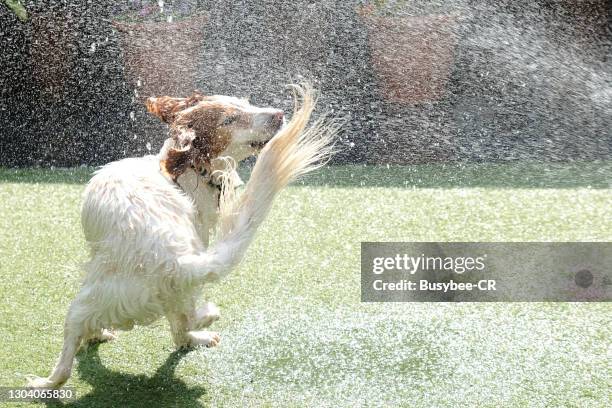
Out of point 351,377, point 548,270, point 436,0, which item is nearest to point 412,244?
point 548,270

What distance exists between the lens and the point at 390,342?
343cm

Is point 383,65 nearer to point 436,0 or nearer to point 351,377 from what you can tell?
point 436,0

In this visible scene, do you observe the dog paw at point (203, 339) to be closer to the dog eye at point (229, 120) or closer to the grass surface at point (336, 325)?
the grass surface at point (336, 325)

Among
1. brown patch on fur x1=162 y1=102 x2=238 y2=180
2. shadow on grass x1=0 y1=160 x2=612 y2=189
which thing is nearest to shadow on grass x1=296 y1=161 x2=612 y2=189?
shadow on grass x1=0 y1=160 x2=612 y2=189

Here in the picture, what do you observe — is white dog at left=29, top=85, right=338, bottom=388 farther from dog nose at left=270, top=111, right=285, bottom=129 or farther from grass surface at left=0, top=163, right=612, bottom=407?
grass surface at left=0, top=163, right=612, bottom=407

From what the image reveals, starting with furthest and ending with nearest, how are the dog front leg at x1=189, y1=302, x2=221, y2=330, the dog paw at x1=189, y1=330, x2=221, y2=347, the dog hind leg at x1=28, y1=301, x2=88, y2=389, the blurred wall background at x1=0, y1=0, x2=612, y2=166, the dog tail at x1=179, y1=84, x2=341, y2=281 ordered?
the blurred wall background at x1=0, y1=0, x2=612, y2=166, the dog paw at x1=189, y1=330, x2=221, y2=347, the dog front leg at x1=189, y1=302, x2=221, y2=330, the dog hind leg at x1=28, y1=301, x2=88, y2=389, the dog tail at x1=179, y1=84, x2=341, y2=281

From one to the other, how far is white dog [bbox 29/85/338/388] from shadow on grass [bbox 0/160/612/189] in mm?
2559

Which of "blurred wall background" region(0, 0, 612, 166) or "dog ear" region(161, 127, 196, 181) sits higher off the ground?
"dog ear" region(161, 127, 196, 181)

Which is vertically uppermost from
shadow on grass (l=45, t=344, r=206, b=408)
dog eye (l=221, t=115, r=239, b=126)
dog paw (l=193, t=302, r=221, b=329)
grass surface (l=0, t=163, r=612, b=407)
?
dog eye (l=221, t=115, r=239, b=126)

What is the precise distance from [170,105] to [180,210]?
0.46 m

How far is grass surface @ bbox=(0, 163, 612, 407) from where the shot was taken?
9.90ft

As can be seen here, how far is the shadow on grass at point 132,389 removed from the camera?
9.61 ft

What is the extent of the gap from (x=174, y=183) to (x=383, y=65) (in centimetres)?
453

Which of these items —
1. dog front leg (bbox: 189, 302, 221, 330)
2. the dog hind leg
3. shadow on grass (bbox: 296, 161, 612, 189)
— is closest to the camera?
the dog hind leg
